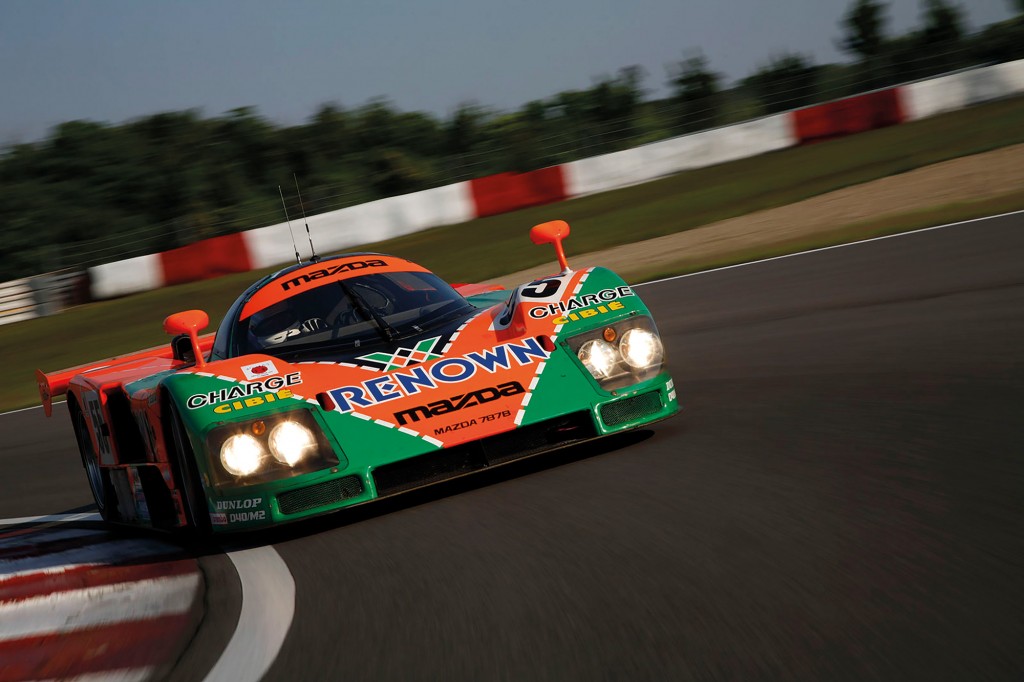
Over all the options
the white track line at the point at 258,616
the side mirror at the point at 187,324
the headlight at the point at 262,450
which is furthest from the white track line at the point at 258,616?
the side mirror at the point at 187,324

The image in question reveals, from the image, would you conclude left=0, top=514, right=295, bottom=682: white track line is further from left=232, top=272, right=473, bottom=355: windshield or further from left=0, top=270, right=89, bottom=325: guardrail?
Result: left=0, top=270, right=89, bottom=325: guardrail

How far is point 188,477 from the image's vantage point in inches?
183

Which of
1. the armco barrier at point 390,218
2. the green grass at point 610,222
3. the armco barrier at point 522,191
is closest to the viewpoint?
the green grass at point 610,222

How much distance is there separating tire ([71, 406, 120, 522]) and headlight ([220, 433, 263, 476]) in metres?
1.70

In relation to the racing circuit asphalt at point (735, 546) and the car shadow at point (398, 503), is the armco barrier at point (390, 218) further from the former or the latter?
the car shadow at point (398, 503)

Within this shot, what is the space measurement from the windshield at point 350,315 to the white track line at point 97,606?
4.53 ft

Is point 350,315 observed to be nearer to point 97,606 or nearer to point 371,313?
point 371,313

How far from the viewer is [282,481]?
14.1ft

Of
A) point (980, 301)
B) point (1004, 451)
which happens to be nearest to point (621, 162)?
point (980, 301)

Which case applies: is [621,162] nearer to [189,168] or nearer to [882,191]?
[882,191]

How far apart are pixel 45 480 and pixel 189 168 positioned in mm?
36543

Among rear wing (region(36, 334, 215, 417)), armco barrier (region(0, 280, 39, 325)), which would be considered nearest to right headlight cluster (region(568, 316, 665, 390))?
rear wing (region(36, 334, 215, 417))

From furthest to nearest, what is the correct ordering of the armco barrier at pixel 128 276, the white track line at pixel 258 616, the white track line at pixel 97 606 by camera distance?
the armco barrier at pixel 128 276
the white track line at pixel 97 606
the white track line at pixel 258 616

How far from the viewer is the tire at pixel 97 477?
5883 mm
